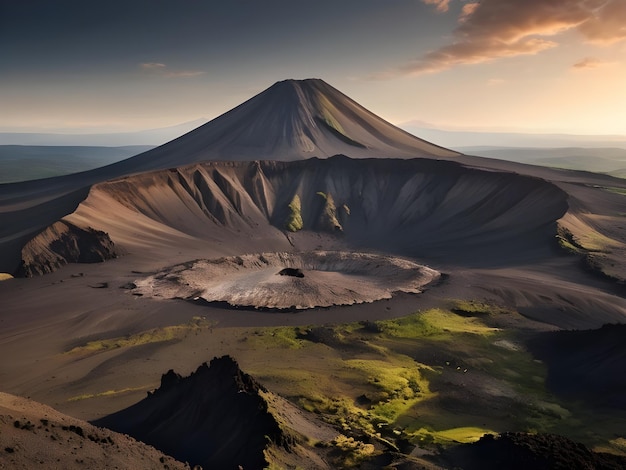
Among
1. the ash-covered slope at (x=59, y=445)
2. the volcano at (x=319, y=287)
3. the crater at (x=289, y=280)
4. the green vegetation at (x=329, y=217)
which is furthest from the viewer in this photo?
the green vegetation at (x=329, y=217)

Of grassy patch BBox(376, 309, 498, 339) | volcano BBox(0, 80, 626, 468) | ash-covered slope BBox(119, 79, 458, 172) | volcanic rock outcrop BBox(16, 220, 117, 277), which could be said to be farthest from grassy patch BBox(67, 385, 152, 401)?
ash-covered slope BBox(119, 79, 458, 172)

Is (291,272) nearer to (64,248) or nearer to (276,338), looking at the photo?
(276,338)

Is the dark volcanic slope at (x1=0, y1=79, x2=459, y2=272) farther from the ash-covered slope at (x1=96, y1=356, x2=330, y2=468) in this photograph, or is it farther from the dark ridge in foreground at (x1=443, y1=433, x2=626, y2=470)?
the dark ridge in foreground at (x1=443, y1=433, x2=626, y2=470)

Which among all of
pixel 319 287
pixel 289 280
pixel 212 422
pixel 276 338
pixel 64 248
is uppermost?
pixel 64 248

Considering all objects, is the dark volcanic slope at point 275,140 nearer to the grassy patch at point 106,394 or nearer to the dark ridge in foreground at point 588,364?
the grassy patch at point 106,394

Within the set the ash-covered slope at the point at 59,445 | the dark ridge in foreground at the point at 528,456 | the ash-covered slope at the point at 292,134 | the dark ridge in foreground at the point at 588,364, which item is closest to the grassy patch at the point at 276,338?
the dark ridge in foreground at the point at 528,456

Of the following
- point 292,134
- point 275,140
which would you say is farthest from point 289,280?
point 292,134
